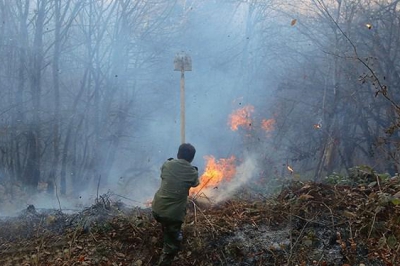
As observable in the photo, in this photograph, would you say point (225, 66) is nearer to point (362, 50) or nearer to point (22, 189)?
point (362, 50)

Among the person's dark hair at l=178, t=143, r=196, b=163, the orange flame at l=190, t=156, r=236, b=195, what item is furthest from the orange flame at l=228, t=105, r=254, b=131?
the person's dark hair at l=178, t=143, r=196, b=163

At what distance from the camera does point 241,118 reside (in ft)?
70.2

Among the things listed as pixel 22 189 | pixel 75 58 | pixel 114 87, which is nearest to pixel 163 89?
pixel 114 87

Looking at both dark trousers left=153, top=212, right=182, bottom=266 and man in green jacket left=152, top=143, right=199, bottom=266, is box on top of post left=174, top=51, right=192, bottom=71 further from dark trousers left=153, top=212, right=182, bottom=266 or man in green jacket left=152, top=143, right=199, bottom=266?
dark trousers left=153, top=212, right=182, bottom=266

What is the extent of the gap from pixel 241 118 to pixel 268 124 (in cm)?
147

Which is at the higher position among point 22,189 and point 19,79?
point 19,79

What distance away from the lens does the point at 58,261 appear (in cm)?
583

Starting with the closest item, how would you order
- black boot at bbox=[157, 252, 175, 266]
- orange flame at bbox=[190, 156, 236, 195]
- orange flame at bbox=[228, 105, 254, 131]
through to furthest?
black boot at bbox=[157, 252, 175, 266] < orange flame at bbox=[190, 156, 236, 195] < orange flame at bbox=[228, 105, 254, 131]

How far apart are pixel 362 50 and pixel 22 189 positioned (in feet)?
49.5

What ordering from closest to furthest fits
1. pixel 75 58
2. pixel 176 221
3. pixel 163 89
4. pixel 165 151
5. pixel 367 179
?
pixel 176 221
pixel 367 179
pixel 75 58
pixel 163 89
pixel 165 151

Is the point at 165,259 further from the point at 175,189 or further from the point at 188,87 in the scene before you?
the point at 188,87

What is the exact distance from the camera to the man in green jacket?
18.0 ft

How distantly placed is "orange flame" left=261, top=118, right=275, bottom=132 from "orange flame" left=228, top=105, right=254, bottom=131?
73 cm

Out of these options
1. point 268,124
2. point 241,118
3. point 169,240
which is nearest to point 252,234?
point 169,240
